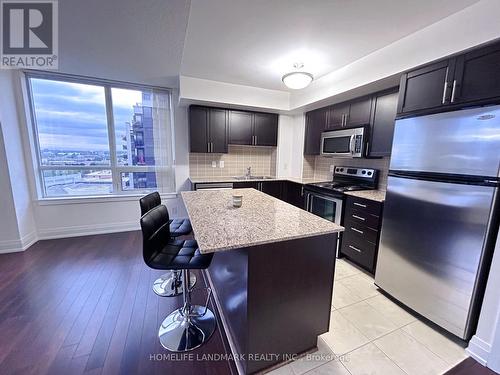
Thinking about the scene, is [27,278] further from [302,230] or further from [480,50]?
[480,50]

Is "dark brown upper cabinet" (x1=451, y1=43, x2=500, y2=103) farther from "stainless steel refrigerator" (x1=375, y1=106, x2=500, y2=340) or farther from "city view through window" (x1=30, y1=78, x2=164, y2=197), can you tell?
"city view through window" (x1=30, y1=78, x2=164, y2=197)

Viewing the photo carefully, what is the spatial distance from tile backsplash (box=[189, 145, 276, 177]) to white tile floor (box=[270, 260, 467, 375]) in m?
2.76

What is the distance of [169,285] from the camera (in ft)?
7.19

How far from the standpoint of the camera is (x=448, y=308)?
63.3 inches

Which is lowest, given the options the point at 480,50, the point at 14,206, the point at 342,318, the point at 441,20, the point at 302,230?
the point at 342,318

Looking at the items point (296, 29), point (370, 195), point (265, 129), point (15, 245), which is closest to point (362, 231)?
point (370, 195)

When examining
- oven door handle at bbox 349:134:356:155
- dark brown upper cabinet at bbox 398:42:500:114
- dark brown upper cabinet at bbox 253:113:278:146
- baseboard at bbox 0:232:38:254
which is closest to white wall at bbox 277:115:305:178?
dark brown upper cabinet at bbox 253:113:278:146

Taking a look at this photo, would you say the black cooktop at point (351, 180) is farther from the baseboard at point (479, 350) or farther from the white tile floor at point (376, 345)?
the baseboard at point (479, 350)

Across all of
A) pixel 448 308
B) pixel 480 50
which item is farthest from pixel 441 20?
pixel 448 308

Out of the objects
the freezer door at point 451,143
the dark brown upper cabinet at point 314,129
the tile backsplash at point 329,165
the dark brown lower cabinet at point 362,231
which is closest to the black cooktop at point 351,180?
the tile backsplash at point 329,165

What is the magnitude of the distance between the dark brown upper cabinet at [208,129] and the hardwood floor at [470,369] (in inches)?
135

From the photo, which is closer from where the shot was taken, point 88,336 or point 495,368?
point 495,368

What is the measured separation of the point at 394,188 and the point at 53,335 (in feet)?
9.91

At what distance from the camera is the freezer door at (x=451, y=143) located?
1.37 metres
